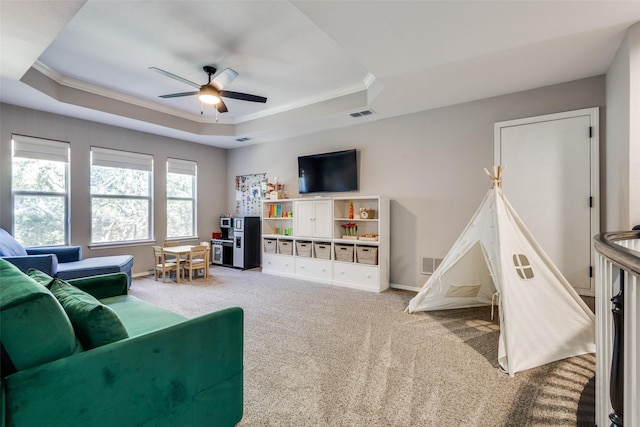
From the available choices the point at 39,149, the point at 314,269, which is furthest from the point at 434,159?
the point at 39,149

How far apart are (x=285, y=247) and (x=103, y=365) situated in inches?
173

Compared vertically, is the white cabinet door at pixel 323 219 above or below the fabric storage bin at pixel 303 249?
above

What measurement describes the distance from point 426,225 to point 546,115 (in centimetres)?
195

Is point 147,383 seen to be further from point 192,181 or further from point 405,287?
point 192,181

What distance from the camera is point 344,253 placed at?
15.9ft

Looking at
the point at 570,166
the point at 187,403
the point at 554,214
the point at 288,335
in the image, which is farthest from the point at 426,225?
the point at 187,403

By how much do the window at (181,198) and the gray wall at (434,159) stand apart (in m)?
3.16

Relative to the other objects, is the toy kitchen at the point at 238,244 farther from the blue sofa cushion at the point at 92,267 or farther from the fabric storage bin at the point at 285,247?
the blue sofa cushion at the point at 92,267

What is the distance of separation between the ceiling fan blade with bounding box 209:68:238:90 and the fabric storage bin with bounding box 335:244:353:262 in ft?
9.40

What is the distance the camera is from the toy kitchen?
609 centimetres

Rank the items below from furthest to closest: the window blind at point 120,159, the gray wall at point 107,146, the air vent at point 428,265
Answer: the window blind at point 120,159 → the air vent at point 428,265 → the gray wall at point 107,146

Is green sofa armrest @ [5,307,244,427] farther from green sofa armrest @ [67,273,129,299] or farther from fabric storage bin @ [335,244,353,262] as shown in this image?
fabric storage bin @ [335,244,353,262]

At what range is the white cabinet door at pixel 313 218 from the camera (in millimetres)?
5027

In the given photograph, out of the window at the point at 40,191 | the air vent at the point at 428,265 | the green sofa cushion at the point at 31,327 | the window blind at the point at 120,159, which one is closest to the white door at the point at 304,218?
the air vent at the point at 428,265
